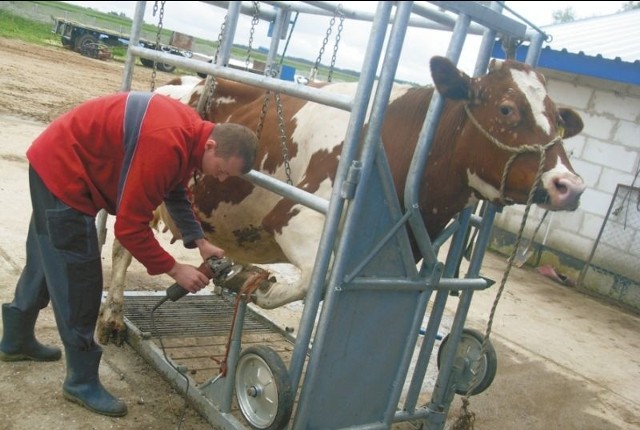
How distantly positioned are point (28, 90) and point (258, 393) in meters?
11.6

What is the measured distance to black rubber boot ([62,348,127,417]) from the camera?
2.77 meters

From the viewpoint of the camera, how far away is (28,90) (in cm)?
1220

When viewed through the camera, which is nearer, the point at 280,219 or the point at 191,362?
the point at 280,219

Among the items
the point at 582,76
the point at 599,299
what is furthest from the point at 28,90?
the point at 599,299

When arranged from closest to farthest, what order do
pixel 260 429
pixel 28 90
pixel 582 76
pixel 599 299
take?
1. pixel 260 429
2. pixel 599 299
3. pixel 582 76
4. pixel 28 90

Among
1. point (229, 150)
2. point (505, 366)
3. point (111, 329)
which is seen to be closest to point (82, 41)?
point (111, 329)

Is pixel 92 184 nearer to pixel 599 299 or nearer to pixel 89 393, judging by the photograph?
pixel 89 393

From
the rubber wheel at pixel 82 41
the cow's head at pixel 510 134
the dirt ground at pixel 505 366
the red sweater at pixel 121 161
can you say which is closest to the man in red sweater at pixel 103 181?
the red sweater at pixel 121 161

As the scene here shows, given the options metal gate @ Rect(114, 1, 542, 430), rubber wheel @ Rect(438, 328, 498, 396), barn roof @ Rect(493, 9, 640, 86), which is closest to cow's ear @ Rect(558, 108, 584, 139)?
metal gate @ Rect(114, 1, 542, 430)

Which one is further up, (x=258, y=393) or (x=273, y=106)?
(x=273, y=106)

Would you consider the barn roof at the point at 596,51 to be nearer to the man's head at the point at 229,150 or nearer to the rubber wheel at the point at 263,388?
the man's head at the point at 229,150

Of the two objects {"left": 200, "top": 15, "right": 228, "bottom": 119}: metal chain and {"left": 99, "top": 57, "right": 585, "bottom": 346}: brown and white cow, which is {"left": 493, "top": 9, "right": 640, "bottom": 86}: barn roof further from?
{"left": 200, "top": 15, "right": 228, "bottom": 119}: metal chain

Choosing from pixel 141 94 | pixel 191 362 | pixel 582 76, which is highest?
pixel 582 76

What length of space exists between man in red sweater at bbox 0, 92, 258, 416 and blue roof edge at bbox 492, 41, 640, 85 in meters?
4.86
